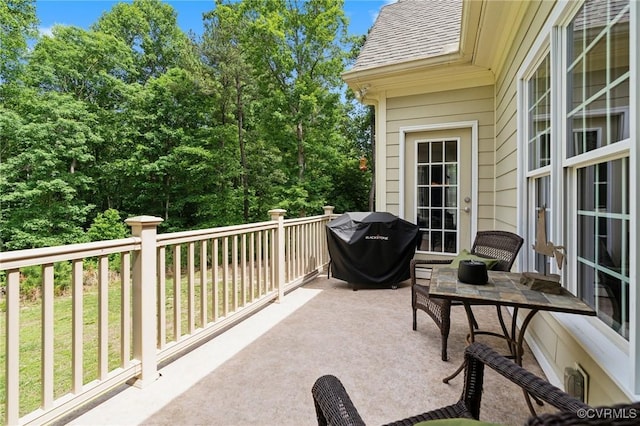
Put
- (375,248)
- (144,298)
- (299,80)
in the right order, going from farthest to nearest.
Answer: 1. (299,80)
2. (375,248)
3. (144,298)

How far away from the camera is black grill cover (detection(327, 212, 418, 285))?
13.9 ft

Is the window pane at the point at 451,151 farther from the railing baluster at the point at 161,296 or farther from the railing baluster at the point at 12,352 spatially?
the railing baluster at the point at 12,352

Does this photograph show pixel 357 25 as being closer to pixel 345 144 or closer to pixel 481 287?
pixel 345 144

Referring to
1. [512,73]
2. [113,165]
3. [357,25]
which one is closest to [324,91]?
[357,25]

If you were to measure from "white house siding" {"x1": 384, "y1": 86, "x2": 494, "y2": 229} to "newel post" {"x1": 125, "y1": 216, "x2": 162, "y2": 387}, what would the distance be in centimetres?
354

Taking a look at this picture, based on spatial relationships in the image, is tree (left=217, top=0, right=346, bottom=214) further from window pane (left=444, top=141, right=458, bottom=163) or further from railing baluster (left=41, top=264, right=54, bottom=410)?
railing baluster (left=41, top=264, right=54, bottom=410)

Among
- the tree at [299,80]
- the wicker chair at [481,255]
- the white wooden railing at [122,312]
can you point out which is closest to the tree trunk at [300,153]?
the tree at [299,80]

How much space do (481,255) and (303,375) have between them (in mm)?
1786

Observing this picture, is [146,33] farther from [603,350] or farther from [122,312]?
[603,350]

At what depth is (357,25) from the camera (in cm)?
1280

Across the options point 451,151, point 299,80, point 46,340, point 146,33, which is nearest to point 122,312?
point 46,340

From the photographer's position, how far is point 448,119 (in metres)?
4.60

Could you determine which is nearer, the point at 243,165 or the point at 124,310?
the point at 124,310

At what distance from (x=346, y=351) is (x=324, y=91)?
10.2m
